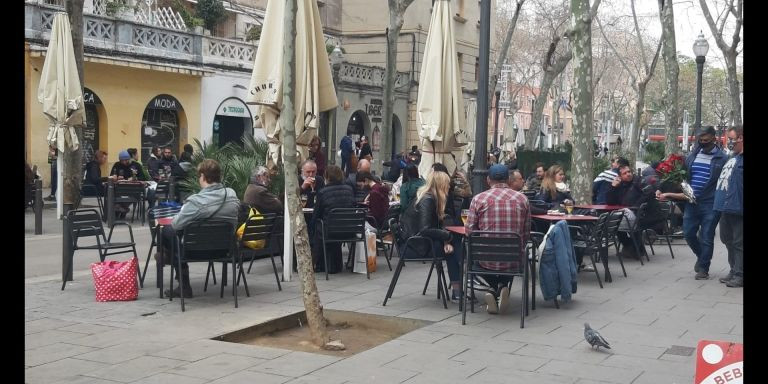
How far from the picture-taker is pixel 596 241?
1000 centimetres

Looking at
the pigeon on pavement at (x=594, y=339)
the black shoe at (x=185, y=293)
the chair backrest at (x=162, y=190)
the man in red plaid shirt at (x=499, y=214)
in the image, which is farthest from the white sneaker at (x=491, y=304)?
the chair backrest at (x=162, y=190)

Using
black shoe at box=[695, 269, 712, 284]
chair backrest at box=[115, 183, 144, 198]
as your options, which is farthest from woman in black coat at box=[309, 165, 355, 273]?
chair backrest at box=[115, 183, 144, 198]

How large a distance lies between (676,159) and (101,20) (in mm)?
17230

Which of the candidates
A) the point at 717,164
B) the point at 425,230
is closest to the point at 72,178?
the point at 425,230

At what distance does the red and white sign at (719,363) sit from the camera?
145 inches

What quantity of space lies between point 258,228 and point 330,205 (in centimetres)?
159

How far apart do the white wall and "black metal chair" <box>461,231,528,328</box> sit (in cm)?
2151

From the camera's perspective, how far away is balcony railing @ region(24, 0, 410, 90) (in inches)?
849

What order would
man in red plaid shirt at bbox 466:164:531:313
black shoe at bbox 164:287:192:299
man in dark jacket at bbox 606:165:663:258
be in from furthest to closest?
man in dark jacket at bbox 606:165:663:258, black shoe at bbox 164:287:192:299, man in red plaid shirt at bbox 466:164:531:313

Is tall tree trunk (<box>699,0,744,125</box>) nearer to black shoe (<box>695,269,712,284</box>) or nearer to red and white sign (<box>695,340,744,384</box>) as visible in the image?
black shoe (<box>695,269,712,284</box>)

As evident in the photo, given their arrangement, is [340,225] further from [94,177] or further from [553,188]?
[94,177]

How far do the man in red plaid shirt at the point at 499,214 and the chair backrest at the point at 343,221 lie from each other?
252 cm

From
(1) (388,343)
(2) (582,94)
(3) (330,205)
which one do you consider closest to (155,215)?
(3) (330,205)
